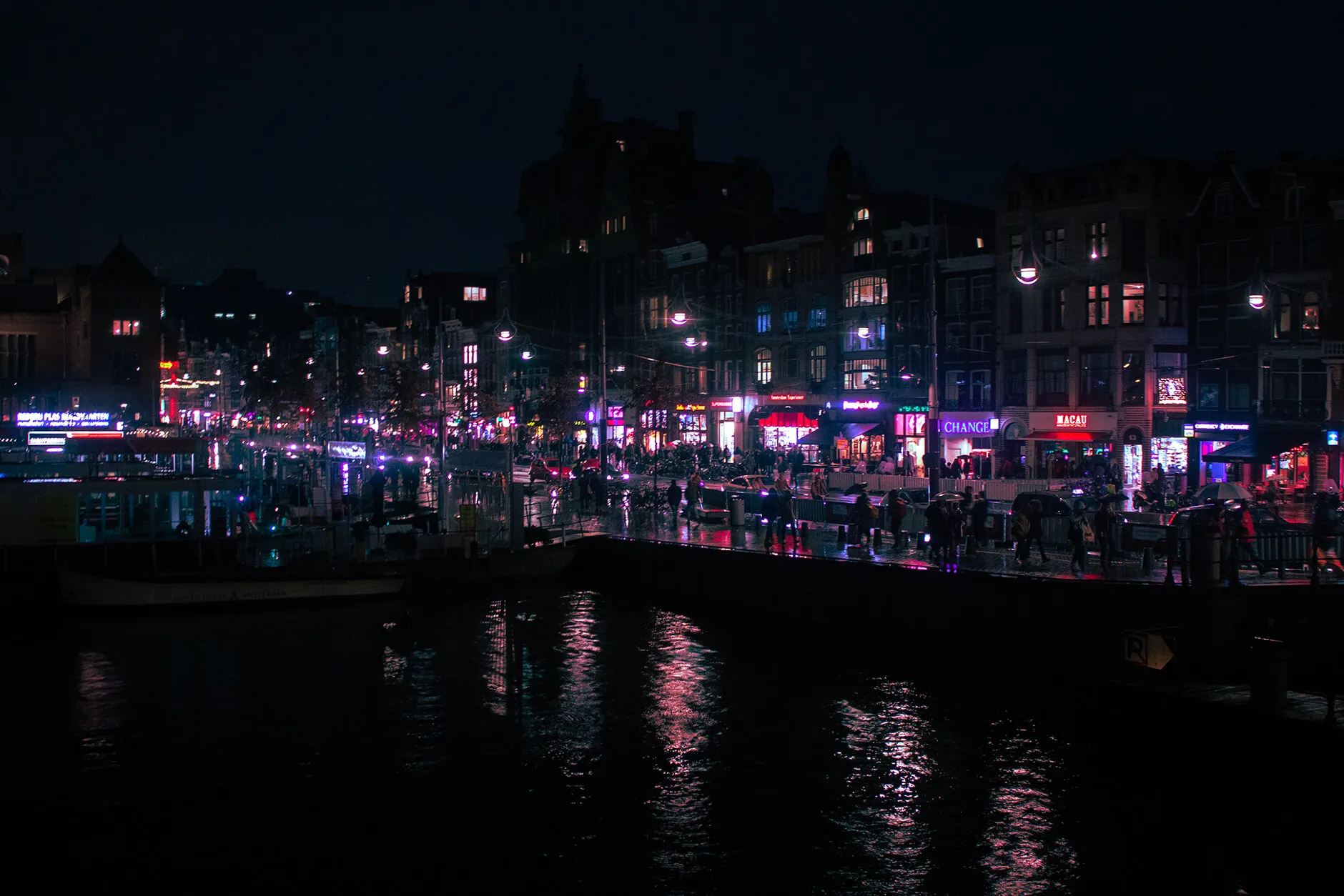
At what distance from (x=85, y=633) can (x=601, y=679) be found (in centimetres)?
1689

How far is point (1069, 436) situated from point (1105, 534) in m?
31.1

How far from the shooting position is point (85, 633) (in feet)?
118

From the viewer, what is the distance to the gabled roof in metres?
120

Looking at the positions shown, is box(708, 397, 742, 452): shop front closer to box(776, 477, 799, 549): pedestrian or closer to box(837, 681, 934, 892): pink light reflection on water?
box(776, 477, 799, 549): pedestrian

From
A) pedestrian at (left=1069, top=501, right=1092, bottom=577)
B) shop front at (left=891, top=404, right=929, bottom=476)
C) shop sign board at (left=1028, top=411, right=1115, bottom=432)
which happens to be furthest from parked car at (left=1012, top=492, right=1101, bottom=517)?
shop front at (left=891, top=404, right=929, bottom=476)

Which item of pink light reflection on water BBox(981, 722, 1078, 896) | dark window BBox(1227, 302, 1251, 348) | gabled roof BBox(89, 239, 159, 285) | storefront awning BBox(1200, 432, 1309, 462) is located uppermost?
gabled roof BBox(89, 239, 159, 285)

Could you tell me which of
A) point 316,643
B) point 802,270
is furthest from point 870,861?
point 802,270

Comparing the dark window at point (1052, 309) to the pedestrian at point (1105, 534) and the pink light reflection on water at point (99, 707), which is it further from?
the pink light reflection on water at point (99, 707)

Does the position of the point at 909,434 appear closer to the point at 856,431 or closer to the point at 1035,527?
the point at 856,431

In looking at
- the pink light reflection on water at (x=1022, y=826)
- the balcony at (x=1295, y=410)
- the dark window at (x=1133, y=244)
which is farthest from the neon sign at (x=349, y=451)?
the pink light reflection on water at (x=1022, y=826)

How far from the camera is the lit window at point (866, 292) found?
7062 cm

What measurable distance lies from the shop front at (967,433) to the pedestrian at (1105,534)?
108ft

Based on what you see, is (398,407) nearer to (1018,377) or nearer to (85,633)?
(1018,377)

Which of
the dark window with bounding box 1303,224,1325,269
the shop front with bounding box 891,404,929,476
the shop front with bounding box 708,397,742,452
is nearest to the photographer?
the dark window with bounding box 1303,224,1325,269
